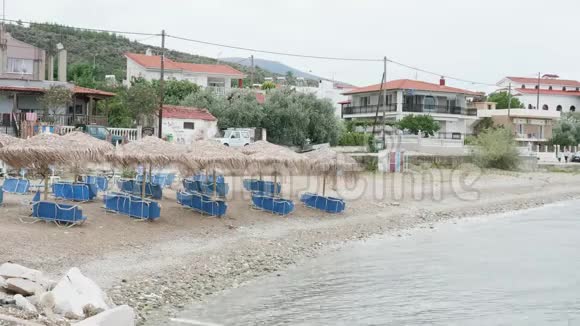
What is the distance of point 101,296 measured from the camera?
10.7 m

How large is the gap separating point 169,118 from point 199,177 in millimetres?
12926

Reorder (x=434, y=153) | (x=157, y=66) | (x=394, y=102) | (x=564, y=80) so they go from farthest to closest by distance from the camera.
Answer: (x=564, y=80), (x=394, y=102), (x=157, y=66), (x=434, y=153)

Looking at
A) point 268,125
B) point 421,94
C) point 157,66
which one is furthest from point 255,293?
point 421,94

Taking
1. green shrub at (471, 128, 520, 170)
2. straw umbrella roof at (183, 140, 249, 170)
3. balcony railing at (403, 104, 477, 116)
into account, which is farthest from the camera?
balcony railing at (403, 104, 477, 116)

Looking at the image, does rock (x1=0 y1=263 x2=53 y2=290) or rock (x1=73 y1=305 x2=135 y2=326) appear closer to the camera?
rock (x1=73 y1=305 x2=135 y2=326)

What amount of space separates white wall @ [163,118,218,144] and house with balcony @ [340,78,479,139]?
80.0ft

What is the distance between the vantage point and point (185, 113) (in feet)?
128

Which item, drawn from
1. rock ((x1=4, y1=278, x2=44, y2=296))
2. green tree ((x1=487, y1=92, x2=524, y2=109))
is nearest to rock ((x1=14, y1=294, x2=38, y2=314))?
rock ((x1=4, y1=278, x2=44, y2=296))

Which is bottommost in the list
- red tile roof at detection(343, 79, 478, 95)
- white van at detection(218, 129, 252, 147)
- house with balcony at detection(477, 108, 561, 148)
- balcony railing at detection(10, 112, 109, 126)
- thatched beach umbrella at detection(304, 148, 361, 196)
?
thatched beach umbrella at detection(304, 148, 361, 196)

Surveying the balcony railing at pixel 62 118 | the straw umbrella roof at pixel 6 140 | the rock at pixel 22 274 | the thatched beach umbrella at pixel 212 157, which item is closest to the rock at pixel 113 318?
the rock at pixel 22 274

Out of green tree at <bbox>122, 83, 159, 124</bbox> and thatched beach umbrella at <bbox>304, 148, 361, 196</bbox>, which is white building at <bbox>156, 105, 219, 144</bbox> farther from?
thatched beach umbrella at <bbox>304, 148, 361, 196</bbox>

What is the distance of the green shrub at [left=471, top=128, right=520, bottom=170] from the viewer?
46625mm

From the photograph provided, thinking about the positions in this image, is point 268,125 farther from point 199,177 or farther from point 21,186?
point 21,186

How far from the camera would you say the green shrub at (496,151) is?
4662cm
